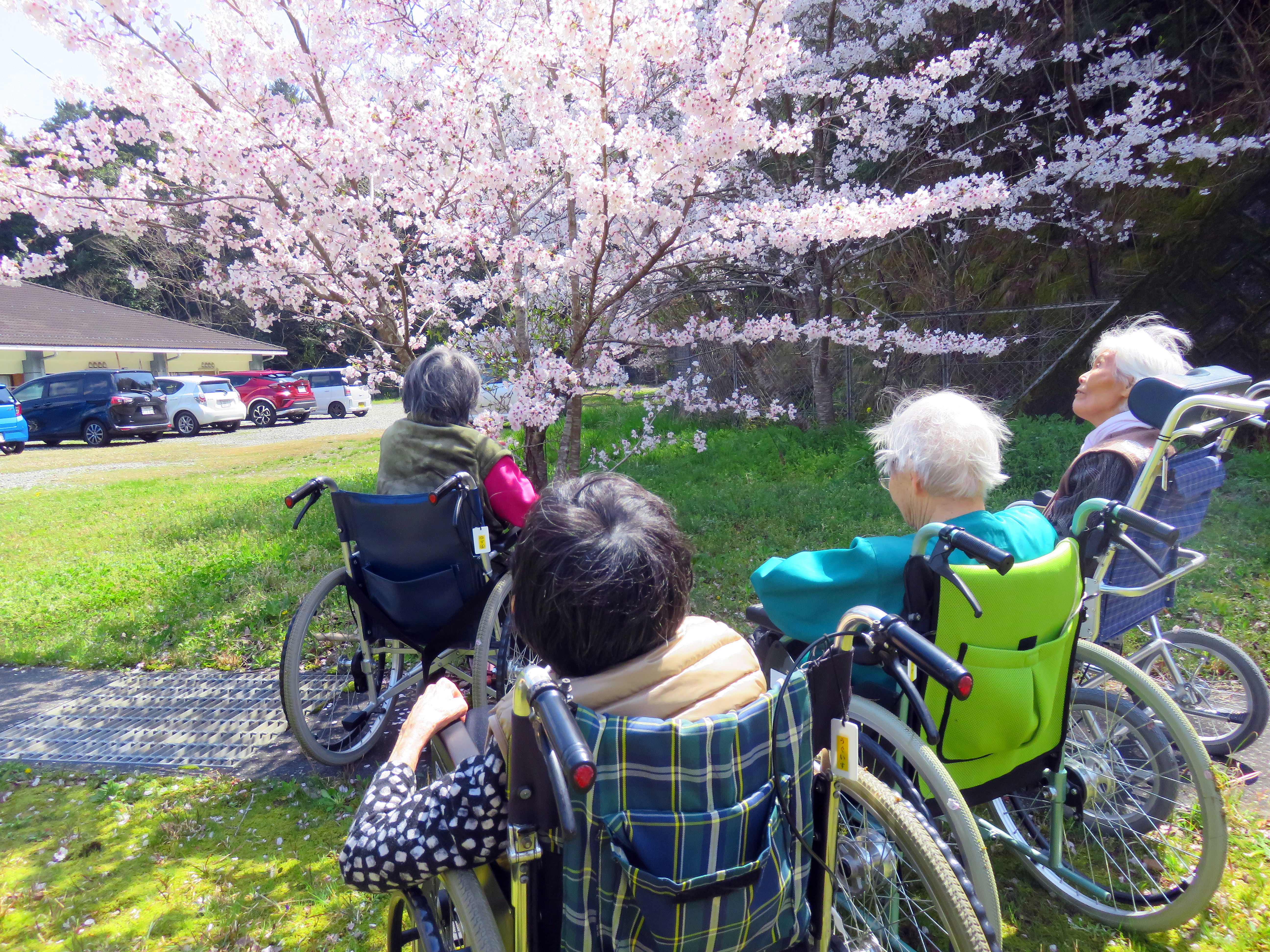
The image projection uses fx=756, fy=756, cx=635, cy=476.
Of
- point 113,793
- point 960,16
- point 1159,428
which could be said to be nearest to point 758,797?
point 1159,428

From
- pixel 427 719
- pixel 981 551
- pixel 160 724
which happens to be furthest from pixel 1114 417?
pixel 160 724

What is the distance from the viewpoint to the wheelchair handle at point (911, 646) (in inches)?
43.8

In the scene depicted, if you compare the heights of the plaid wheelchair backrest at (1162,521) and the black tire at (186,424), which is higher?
the plaid wheelchair backrest at (1162,521)

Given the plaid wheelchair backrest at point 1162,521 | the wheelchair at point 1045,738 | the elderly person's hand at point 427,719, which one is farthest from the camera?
the plaid wheelchair backrest at point 1162,521

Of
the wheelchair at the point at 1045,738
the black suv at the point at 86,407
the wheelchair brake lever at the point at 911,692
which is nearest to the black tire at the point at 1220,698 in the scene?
the wheelchair at the point at 1045,738

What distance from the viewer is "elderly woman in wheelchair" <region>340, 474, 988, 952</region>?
1.09 meters

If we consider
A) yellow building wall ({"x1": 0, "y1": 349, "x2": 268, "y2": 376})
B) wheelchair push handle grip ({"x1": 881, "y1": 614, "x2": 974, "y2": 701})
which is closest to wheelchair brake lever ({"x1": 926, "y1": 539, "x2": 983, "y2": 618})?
wheelchair push handle grip ({"x1": 881, "y1": 614, "x2": 974, "y2": 701})

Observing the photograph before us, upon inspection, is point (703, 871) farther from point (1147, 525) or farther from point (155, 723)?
point (155, 723)

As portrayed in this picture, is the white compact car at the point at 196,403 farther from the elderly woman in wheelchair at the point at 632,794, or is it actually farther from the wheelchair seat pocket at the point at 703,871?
the wheelchair seat pocket at the point at 703,871

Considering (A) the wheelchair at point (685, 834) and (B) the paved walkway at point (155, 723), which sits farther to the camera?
(B) the paved walkway at point (155, 723)

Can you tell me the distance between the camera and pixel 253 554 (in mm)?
5508

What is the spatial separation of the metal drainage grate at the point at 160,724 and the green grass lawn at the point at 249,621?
0.14 m

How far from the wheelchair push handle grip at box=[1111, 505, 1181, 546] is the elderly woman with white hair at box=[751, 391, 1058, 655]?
166 millimetres

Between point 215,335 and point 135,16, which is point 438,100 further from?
point 215,335
